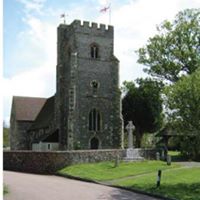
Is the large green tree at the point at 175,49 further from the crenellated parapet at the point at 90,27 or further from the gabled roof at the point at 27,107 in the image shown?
the gabled roof at the point at 27,107

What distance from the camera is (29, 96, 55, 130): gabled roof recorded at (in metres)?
59.5

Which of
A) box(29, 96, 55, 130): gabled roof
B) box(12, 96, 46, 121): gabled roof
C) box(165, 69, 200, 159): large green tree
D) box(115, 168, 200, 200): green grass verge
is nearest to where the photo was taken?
box(115, 168, 200, 200): green grass verge

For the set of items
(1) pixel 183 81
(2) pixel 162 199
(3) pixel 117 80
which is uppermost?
(3) pixel 117 80

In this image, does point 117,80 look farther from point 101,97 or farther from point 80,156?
point 80,156

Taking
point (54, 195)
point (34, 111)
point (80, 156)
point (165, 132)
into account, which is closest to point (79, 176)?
point (80, 156)

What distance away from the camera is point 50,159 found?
36.4 m

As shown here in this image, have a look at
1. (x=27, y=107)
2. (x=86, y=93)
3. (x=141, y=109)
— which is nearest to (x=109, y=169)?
(x=86, y=93)

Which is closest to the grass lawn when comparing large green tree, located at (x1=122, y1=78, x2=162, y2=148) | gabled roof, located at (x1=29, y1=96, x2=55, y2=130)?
gabled roof, located at (x1=29, y1=96, x2=55, y2=130)

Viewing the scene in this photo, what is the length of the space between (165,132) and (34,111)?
26.3 metres

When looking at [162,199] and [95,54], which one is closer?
[162,199]

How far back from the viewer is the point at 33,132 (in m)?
64.3

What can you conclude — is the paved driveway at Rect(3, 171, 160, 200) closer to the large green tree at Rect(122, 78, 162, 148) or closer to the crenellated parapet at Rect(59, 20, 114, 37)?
the crenellated parapet at Rect(59, 20, 114, 37)

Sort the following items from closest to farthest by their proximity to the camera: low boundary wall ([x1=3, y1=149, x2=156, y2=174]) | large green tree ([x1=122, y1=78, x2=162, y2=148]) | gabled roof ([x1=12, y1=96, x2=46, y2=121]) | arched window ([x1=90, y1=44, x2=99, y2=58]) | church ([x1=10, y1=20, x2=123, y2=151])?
low boundary wall ([x1=3, y1=149, x2=156, y2=174]), church ([x1=10, y1=20, x2=123, y2=151]), arched window ([x1=90, y1=44, x2=99, y2=58]), large green tree ([x1=122, y1=78, x2=162, y2=148]), gabled roof ([x1=12, y1=96, x2=46, y2=121])

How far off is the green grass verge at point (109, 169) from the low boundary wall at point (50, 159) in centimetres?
117
